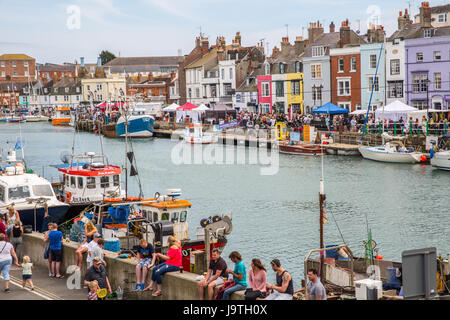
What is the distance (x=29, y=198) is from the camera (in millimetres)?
27906

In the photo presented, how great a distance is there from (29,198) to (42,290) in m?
11.2

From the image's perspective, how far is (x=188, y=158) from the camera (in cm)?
6228

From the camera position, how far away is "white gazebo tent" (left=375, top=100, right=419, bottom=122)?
5678cm

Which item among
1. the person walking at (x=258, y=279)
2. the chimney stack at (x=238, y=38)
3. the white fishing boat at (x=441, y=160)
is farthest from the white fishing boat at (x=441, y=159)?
the chimney stack at (x=238, y=38)

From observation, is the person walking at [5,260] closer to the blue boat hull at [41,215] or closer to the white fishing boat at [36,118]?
the blue boat hull at [41,215]

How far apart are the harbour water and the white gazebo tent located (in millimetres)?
5411

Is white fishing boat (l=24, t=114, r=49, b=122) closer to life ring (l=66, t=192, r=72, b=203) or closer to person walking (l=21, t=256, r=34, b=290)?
life ring (l=66, t=192, r=72, b=203)

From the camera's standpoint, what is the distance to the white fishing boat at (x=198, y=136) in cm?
7238

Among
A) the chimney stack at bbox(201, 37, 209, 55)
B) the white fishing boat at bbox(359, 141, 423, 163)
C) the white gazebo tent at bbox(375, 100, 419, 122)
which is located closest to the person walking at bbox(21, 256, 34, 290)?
the white fishing boat at bbox(359, 141, 423, 163)

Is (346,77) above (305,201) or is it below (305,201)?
above

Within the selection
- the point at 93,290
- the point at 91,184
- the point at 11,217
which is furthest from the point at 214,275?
the point at 91,184

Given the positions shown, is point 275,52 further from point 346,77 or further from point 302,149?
point 302,149

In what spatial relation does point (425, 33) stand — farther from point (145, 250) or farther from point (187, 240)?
point (145, 250)

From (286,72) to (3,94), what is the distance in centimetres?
12057
